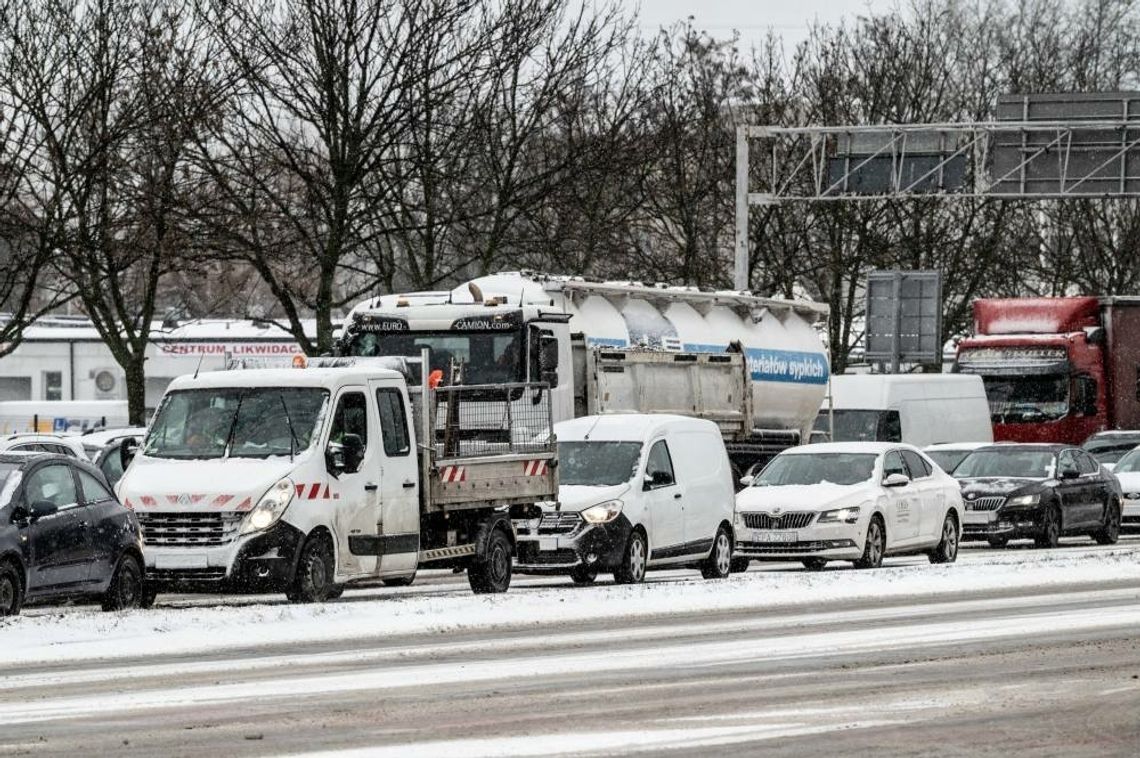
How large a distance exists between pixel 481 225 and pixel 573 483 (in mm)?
21199

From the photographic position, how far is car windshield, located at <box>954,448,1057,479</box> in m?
32.4

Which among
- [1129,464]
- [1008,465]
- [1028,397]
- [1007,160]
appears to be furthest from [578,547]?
[1007,160]

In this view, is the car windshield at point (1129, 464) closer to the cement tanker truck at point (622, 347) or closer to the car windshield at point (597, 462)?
the cement tanker truck at point (622, 347)

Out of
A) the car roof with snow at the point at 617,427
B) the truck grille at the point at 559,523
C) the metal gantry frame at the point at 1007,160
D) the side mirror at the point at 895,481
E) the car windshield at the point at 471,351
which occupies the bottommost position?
the truck grille at the point at 559,523

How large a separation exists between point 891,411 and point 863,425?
2.09 ft

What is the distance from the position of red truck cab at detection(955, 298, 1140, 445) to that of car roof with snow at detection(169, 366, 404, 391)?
1070 inches

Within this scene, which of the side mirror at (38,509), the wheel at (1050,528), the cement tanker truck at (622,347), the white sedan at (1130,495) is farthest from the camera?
the white sedan at (1130,495)

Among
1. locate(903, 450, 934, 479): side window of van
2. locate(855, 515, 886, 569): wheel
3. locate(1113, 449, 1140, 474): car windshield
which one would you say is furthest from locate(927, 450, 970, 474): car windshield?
locate(855, 515, 886, 569): wheel

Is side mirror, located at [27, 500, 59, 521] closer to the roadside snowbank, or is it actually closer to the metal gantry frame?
the roadside snowbank

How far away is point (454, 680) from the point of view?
12.6m

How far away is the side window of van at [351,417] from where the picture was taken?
65.5ft

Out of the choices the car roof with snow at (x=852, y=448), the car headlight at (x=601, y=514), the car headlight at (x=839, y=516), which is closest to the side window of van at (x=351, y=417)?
the car headlight at (x=601, y=514)

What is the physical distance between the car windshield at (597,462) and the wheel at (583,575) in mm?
903

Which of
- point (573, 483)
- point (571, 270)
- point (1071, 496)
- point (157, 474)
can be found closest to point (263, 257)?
point (571, 270)
